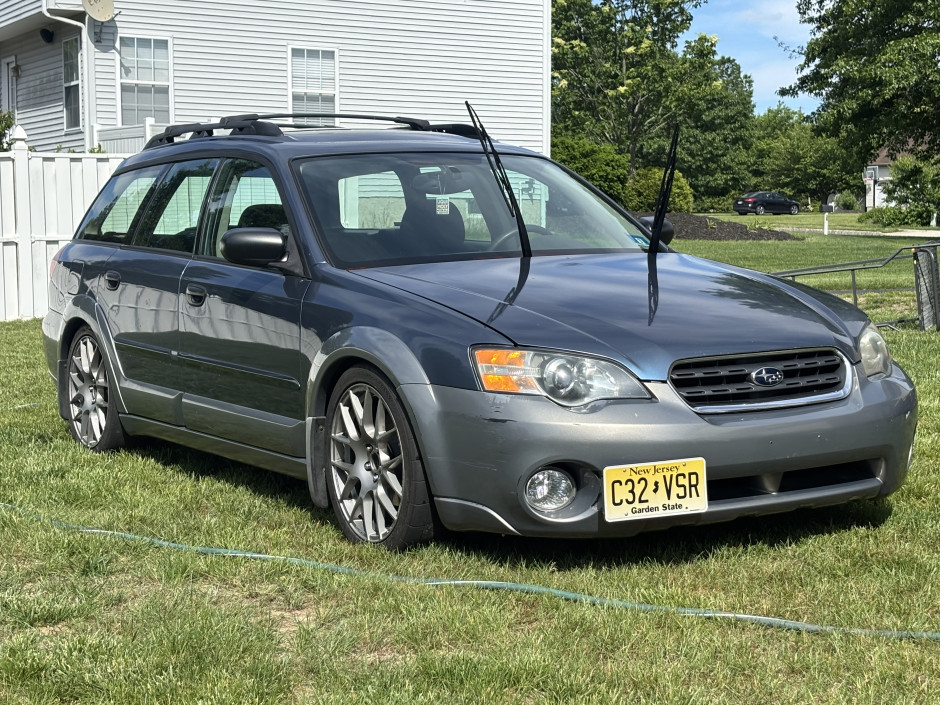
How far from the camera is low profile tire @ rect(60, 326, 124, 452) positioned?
718 centimetres

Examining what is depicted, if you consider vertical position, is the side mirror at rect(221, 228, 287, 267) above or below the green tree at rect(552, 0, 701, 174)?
below

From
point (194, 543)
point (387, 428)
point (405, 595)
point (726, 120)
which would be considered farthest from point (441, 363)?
point (726, 120)

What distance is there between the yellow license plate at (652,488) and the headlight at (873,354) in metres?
0.98

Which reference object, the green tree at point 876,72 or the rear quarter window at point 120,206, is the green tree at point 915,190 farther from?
the rear quarter window at point 120,206

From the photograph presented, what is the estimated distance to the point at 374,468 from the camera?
5156 millimetres

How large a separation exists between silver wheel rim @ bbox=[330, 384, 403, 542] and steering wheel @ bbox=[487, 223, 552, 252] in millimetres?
1103

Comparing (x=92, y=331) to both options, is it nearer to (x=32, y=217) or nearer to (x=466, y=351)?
(x=466, y=351)

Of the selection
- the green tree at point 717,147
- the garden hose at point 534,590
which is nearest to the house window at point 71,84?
the garden hose at point 534,590

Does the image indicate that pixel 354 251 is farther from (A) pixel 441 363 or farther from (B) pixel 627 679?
(B) pixel 627 679

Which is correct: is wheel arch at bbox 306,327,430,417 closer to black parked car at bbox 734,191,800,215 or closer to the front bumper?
the front bumper

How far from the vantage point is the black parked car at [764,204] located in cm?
6744

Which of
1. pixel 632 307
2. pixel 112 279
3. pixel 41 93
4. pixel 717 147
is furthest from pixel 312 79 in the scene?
pixel 717 147

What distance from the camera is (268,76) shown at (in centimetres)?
2534

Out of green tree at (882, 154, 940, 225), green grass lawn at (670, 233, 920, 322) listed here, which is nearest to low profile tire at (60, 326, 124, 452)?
green grass lawn at (670, 233, 920, 322)
